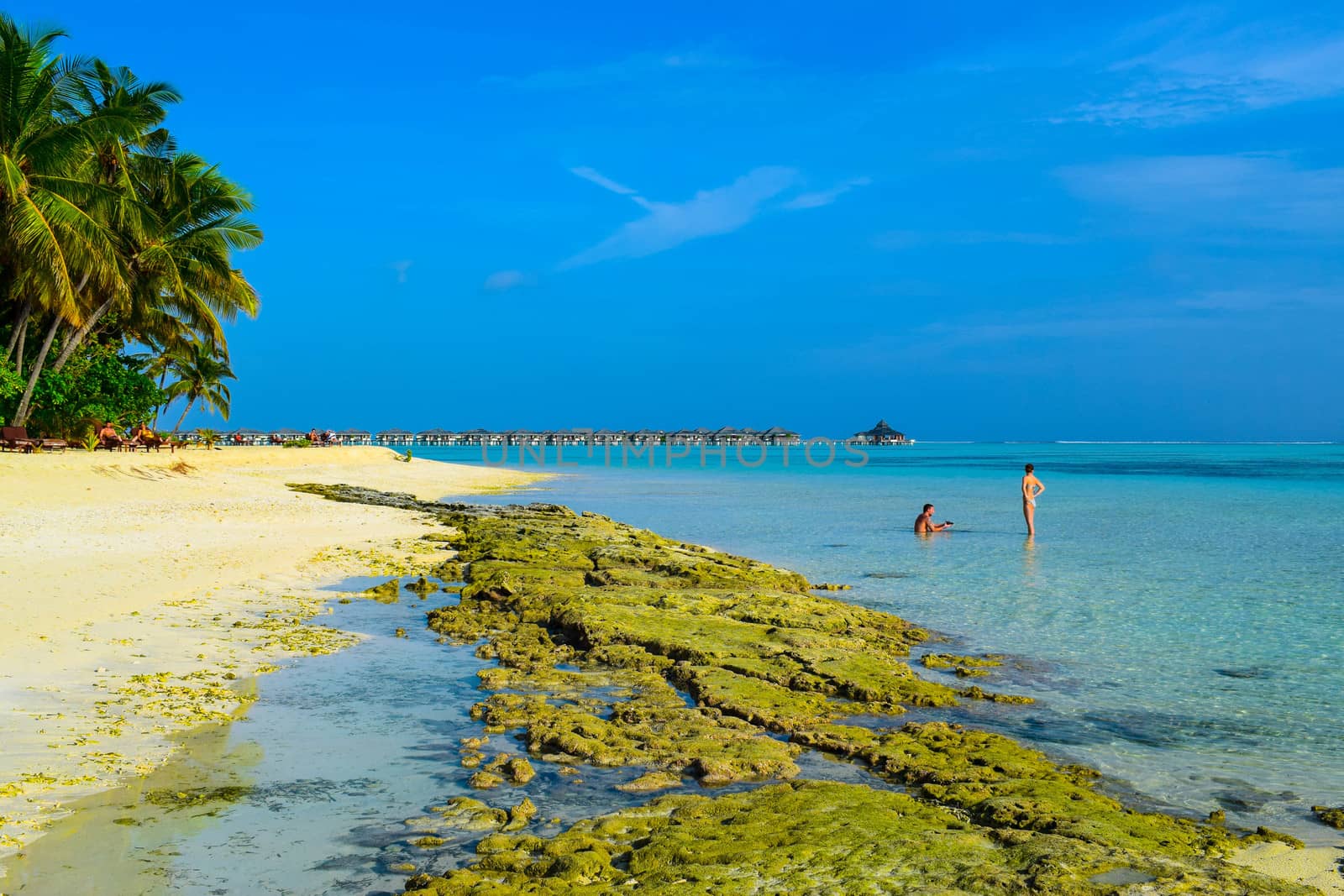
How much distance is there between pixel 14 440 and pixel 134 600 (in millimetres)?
18529

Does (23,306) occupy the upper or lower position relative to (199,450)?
upper

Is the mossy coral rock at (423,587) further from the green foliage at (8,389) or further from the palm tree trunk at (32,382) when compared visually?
the palm tree trunk at (32,382)

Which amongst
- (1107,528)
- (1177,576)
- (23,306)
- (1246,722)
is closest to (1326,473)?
(1107,528)

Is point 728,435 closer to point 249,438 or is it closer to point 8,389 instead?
point 249,438

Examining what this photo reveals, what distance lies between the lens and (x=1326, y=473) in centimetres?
6381

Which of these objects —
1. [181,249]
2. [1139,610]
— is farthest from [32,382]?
[1139,610]

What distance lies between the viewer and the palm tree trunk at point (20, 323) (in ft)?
86.2

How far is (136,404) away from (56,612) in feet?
83.1

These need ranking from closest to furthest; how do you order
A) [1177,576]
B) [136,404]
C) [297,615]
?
[297,615], [1177,576], [136,404]

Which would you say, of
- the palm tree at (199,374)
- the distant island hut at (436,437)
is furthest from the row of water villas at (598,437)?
the palm tree at (199,374)

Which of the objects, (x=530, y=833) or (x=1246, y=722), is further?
(x=1246, y=722)

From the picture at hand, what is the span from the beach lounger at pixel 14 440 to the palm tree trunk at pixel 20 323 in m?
2.62

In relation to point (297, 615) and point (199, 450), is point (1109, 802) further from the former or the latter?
point (199, 450)

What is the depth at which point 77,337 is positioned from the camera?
2898 cm
